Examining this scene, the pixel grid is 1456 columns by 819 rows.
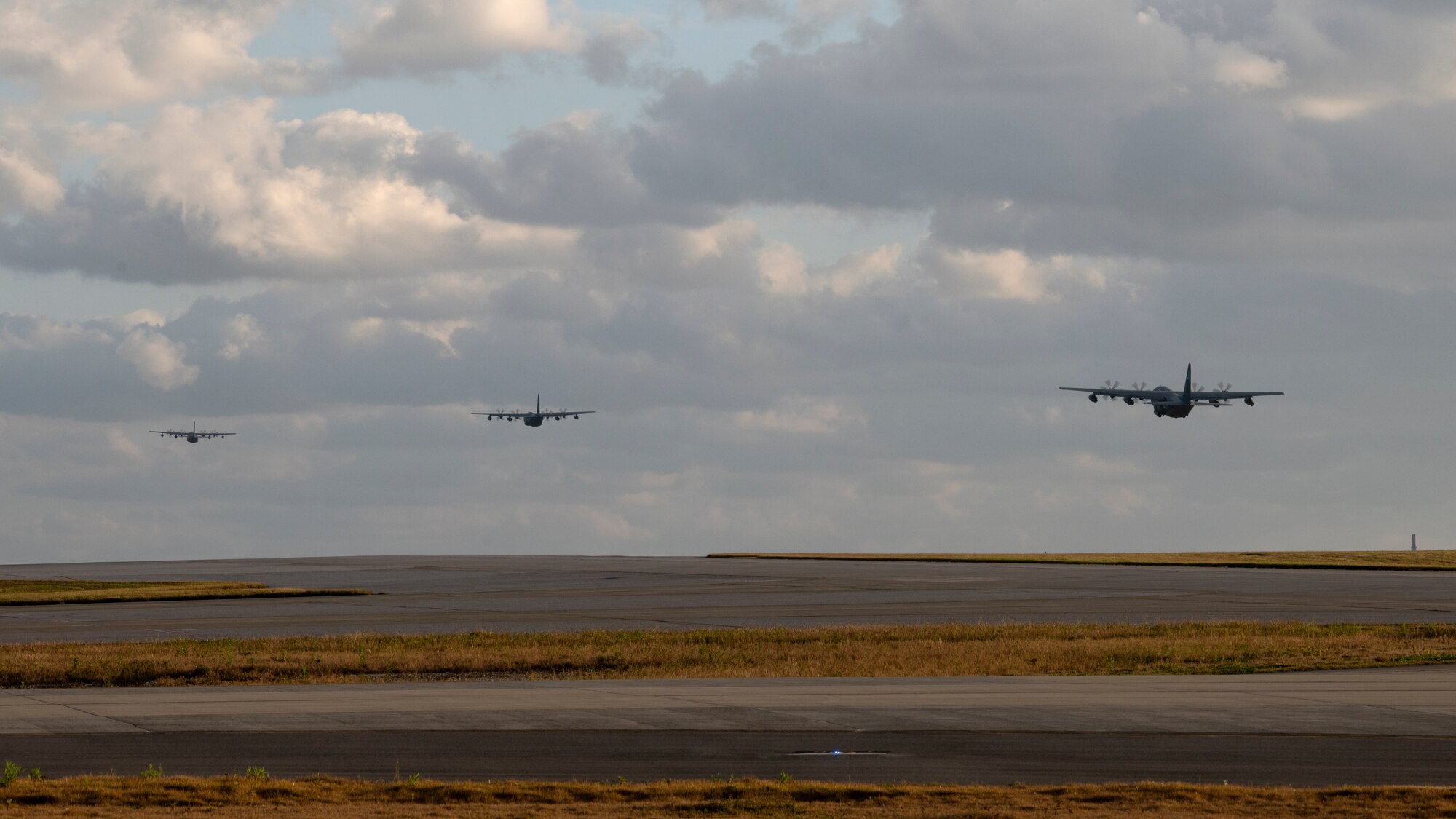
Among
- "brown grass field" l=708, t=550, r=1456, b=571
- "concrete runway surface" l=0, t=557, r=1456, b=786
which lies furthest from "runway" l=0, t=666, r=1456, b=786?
"brown grass field" l=708, t=550, r=1456, b=571

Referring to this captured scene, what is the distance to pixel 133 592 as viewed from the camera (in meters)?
75.6

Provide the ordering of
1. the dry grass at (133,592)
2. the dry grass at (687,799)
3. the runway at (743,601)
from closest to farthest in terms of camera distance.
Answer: the dry grass at (687,799)
the runway at (743,601)
the dry grass at (133,592)

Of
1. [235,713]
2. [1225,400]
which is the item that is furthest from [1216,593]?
[1225,400]

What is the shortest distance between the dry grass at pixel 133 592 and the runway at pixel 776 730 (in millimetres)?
40044

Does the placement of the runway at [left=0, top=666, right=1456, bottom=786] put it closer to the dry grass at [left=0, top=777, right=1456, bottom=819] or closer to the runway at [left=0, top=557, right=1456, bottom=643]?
the dry grass at [left=0, top=777, right=1456, bottom=819]

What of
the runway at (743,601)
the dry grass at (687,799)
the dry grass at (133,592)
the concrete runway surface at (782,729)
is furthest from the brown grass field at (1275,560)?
the dry grass at (687,799)

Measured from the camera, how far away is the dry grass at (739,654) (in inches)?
1414

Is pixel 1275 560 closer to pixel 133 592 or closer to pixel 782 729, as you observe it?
pixel 133 592

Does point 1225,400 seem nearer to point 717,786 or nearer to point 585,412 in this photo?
point 585,412

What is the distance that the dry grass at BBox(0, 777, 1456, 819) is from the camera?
17.2m

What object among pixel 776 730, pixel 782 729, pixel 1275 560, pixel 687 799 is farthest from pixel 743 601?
pixel 1275 560

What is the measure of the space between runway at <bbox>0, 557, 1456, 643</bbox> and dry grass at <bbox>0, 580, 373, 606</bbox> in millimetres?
3200

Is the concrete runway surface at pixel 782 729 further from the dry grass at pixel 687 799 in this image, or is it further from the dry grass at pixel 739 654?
the dry grass at pixel 739 654

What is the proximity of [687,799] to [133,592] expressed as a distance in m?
63.4
